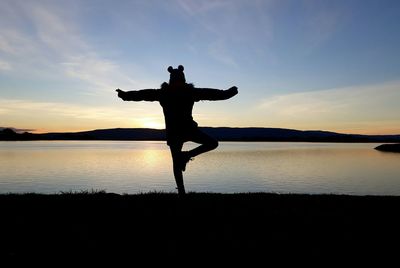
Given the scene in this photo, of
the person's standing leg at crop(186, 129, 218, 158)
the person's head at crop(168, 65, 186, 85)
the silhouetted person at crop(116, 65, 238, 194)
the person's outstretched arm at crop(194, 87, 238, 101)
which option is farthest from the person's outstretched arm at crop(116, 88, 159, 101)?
the person's standing leg at crop(186, 129, 218, 158)

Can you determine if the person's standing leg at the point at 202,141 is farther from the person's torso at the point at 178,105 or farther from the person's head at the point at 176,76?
the person's head at the point at 176,76

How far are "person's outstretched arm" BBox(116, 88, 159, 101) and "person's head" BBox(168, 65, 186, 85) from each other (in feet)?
1.61
